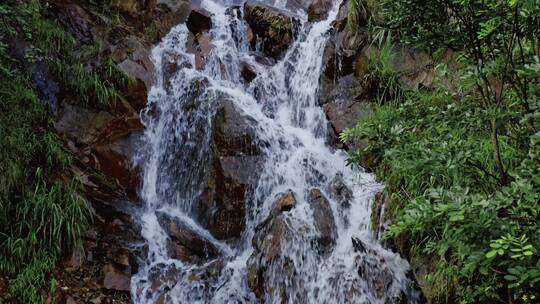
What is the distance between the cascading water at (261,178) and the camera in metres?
5.18

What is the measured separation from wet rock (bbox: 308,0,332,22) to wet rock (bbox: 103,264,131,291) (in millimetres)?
7387

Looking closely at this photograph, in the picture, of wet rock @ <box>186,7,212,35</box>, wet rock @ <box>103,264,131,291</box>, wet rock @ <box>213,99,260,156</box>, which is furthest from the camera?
wet rock @ <box>186,7,212,35</box>

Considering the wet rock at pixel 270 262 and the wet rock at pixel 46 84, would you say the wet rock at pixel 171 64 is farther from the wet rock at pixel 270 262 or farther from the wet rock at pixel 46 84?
the wet rock at pixel 270 262

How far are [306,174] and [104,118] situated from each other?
3.40m

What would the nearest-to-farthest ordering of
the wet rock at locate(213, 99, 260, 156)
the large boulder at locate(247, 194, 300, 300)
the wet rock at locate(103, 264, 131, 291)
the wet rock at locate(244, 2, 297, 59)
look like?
the large boulder at locate(247, 194, 300, 300) → the wet rock at locate(103, 264, 131, 291) → the wet rock at locate(213, 99, 260, 156) → the wet rock at locate(244, 2, 297, 59)

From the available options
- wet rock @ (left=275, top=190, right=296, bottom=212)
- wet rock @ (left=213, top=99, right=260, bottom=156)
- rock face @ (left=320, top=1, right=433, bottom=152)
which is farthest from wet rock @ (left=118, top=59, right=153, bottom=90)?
wet rock @ (left=275, top=190, right=296, bottom=212)

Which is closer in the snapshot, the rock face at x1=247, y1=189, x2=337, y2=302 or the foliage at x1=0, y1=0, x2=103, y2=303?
the foliage at x1=0, y1=0, x2=103, y2=303

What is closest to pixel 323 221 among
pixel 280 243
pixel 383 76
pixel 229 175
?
pixel 280 243

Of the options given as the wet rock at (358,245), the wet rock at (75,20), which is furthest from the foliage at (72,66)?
the wet rock at (358,245)

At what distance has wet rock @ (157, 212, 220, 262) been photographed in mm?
6012

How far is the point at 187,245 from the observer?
6.10 metres

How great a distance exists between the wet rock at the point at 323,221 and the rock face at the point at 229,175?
41.1 inches

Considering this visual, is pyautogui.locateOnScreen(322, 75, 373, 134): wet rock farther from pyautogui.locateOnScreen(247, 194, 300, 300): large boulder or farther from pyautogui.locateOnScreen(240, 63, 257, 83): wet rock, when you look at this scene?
pyautogui.locateOnScreen(247, 194, 300, 300): large boulder

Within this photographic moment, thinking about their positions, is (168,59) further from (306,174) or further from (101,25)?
(306,174)
